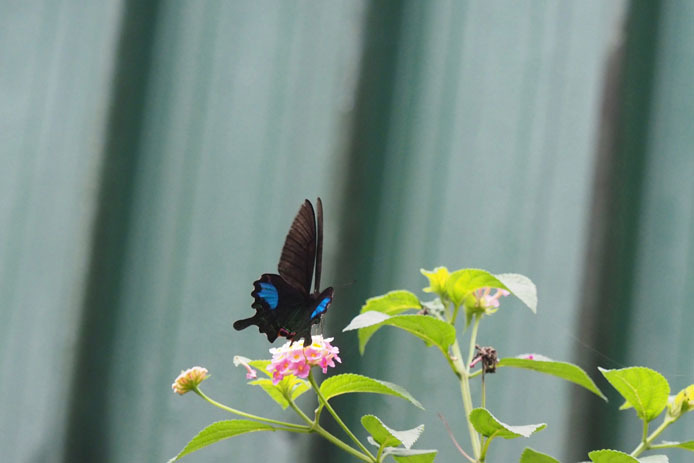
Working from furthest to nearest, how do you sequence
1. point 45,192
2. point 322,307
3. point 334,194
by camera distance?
point 45,192
point 334,194
point 322,307

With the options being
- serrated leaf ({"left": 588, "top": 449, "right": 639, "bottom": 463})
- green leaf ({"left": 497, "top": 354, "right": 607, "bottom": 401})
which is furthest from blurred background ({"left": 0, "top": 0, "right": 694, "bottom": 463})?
serrated leaf ({"left": 588, "top": 449, "right": 639, "bottom": 463})

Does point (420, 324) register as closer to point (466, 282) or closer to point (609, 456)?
point (466, 282)

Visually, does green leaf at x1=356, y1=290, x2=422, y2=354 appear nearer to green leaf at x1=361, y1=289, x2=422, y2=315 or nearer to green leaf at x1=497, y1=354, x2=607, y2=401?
green leaf at x1=361, y1=289, x2=422, y2=315

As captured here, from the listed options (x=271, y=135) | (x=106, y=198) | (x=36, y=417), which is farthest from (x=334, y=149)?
(x=36, y=417)

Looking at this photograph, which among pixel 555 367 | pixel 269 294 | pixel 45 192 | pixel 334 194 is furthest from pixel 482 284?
pixel 45 192

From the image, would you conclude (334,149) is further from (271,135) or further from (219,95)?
(219,95)

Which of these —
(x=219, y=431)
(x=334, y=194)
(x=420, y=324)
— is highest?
(x=334, y=194)
